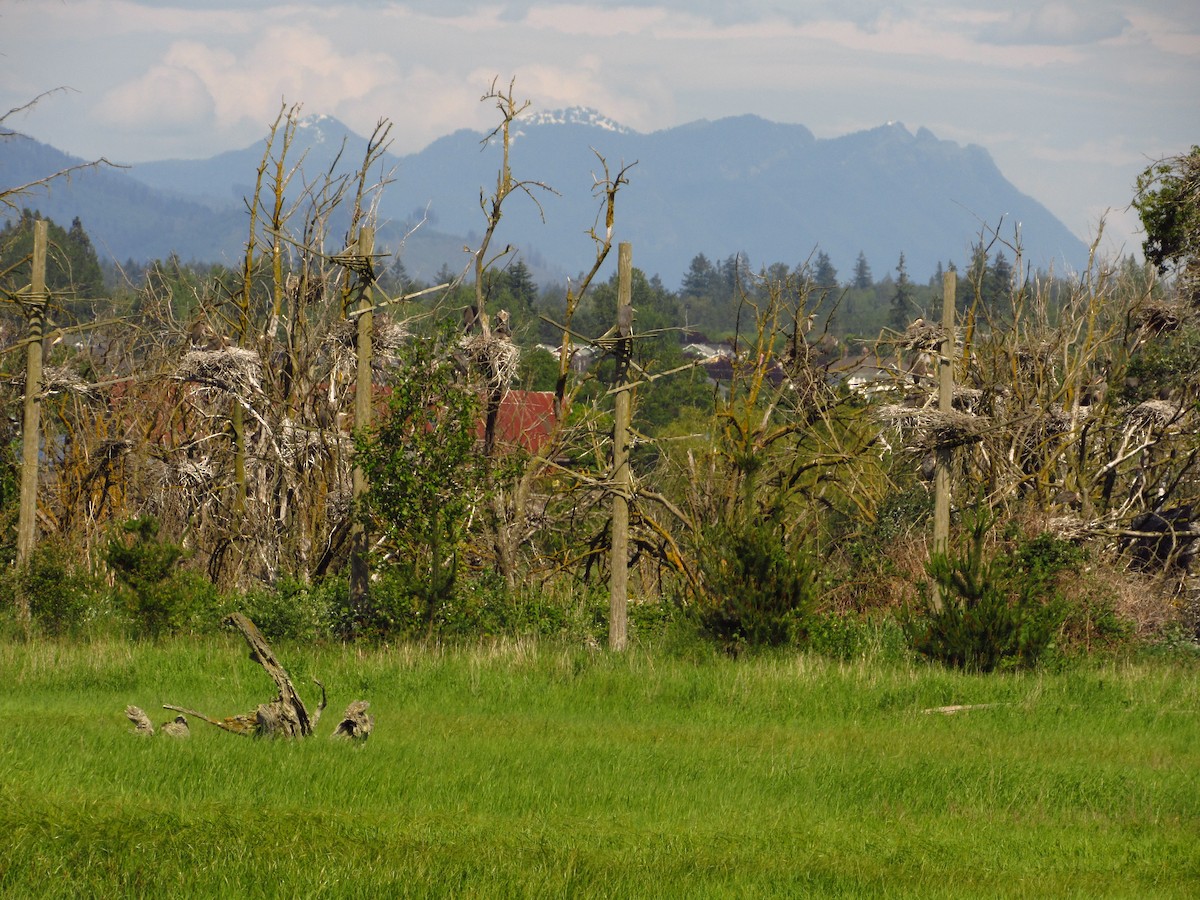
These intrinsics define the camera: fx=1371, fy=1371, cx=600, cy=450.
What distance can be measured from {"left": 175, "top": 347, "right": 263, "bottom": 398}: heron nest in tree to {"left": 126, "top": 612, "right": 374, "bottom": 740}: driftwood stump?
876 centimetres

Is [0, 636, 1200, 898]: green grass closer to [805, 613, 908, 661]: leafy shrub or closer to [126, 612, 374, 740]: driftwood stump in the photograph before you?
[126, 612, 374, 740]: driftwood stump

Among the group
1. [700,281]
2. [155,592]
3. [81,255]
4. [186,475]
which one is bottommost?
[155,592]

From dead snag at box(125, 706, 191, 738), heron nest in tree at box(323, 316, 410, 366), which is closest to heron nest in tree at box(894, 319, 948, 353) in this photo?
heron nest in tree at box(323, 316, 410, 366)

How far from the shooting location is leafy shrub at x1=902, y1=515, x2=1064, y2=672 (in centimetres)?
1446

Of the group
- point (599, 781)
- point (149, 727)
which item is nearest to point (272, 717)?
point (149, 727)

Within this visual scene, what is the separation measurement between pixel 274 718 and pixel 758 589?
21.6ft

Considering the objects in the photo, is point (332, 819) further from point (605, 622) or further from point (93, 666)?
point (605, 622)

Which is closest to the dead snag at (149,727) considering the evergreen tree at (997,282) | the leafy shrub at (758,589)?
the leafy shrub at (758,589)

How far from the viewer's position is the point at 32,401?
16953mm

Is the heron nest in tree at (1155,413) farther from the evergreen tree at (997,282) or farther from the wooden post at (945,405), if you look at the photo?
the wooden post at (945,405)

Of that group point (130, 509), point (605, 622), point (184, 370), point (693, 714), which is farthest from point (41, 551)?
point (693, 714)

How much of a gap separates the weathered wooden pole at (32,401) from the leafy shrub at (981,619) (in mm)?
10665

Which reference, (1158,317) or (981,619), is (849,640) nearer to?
(981,619)

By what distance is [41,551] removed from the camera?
16.5 metres
